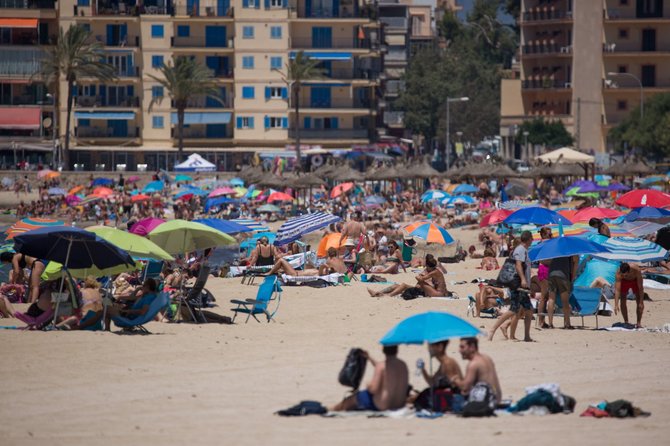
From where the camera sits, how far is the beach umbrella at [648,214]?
2442cm

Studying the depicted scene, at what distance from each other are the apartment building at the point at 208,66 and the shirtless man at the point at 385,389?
59.8 m

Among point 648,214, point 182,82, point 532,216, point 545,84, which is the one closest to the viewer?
point 532,216

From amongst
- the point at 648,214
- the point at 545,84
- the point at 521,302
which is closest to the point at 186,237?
the point at 521,302

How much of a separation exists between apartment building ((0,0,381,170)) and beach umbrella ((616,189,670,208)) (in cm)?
4458

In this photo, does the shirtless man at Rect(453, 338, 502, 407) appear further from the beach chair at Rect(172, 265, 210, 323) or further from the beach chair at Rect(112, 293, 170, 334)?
the beach chair at Rect(172, 265, 210, 323)

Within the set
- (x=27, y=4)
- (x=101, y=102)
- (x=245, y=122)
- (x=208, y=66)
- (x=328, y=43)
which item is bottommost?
(x=245, y=122)

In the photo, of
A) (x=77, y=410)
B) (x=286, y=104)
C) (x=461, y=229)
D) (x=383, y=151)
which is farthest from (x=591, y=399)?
(x=383, y=151)

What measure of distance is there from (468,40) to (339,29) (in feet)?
114

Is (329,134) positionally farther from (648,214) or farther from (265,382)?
(265,382)

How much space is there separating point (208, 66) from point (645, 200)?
47457 mm

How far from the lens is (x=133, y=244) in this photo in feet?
52.7

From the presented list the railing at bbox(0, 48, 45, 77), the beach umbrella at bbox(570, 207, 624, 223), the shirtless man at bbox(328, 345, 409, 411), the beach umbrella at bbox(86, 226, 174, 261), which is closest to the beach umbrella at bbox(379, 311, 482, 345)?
the shirtless man at bbox(328, 345, 409, 411)

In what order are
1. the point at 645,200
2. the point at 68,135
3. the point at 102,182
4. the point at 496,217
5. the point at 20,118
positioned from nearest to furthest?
the point at 496,217, the point at 645,200, the point at 102,182, the point at 68,135, the point at 20,118

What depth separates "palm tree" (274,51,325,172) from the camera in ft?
222
